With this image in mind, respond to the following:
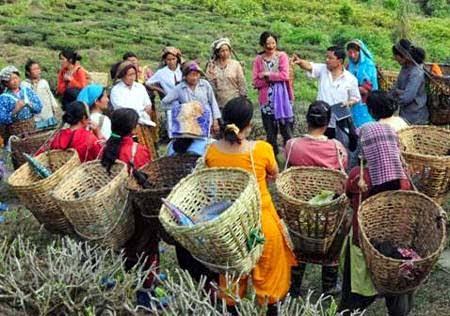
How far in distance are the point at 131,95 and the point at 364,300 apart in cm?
331

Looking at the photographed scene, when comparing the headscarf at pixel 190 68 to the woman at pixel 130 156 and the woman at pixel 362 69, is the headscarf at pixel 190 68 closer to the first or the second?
the woman at pixel 130 156

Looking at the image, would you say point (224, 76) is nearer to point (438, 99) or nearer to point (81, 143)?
point (438, 99)

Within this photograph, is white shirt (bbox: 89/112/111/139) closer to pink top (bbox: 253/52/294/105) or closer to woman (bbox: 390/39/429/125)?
pink top (bbox: 253/52/294/105)

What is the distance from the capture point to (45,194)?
15.7 ft

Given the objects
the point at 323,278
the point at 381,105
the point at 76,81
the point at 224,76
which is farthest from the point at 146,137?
the point at 381,105

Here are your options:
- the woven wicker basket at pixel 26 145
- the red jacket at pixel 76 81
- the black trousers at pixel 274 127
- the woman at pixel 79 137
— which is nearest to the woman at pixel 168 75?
the red jacket at pixel 76 81

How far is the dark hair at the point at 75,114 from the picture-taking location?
5215 millimetres

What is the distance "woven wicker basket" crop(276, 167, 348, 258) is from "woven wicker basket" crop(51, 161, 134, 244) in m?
0.98

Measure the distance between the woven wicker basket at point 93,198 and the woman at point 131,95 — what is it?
191 centimetres

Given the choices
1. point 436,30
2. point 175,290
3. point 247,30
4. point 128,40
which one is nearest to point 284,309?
point 175,290

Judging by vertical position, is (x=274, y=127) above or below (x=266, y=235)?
below

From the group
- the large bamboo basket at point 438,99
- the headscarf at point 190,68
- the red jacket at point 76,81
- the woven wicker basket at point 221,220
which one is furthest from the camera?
the red jacket at point 76,81

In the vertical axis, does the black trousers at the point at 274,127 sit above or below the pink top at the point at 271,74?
below

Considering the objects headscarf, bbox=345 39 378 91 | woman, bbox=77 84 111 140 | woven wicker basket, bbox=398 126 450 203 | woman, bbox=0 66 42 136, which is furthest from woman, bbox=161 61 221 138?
woven wicker basket, bbox=398 126 450 203
